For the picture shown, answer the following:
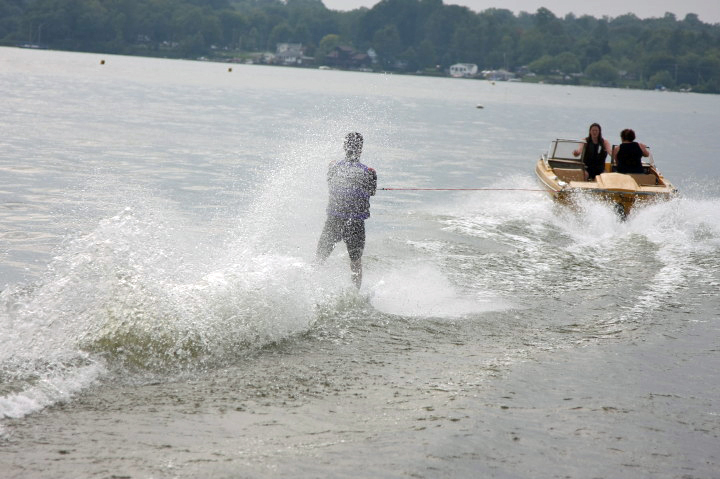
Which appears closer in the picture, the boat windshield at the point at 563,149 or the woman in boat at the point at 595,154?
the woman in boat at the point at 595,154

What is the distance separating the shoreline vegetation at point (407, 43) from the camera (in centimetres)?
16812

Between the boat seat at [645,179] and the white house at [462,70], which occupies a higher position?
the white house at [462,70]

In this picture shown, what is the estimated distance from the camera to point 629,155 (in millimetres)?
15922

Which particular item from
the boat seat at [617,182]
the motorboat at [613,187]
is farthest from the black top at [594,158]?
the boat seat at [617,182]

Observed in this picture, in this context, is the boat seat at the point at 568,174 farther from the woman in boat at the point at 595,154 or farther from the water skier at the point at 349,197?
the water skier at the point at 349,197

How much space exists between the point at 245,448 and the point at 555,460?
197 centimetres

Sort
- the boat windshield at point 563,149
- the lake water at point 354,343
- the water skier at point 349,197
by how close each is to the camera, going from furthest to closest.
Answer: the boat windshield at point 563,149 < the water skier at point 349,197 < the lake water at point 354,343

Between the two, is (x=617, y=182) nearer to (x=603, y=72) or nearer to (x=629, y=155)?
(x=629, y=155)

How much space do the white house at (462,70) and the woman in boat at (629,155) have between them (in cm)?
18266

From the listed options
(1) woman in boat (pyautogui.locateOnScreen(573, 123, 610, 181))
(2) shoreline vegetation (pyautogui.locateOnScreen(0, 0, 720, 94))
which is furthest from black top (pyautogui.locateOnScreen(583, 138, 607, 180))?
(2) shoreline vegetation (pyautogui.locateOnScreen(0, 0, 720, 94))

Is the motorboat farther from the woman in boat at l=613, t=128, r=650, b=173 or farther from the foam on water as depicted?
the foam on water

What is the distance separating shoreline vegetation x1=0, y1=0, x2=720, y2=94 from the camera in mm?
168125

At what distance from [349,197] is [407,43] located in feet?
607

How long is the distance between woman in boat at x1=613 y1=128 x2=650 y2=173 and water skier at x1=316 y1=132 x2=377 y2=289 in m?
8.37
